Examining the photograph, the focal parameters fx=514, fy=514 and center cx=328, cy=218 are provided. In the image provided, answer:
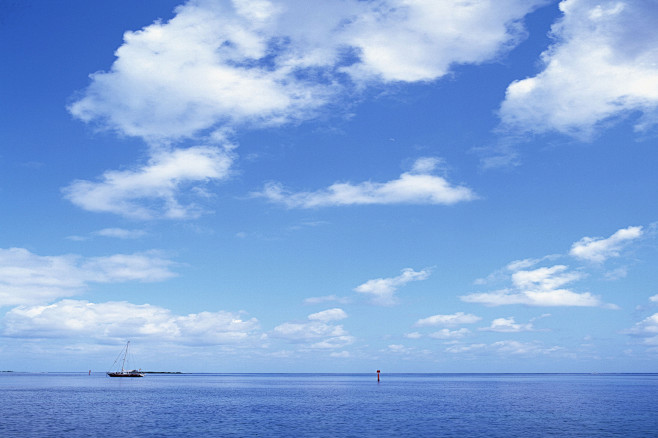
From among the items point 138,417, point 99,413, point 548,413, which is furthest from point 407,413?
point 99,413

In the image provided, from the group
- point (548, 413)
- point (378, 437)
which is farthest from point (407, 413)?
point (378, 437)

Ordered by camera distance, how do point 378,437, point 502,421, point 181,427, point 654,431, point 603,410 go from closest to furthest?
point 378,437
point 654,431
point 181,427
point 502,421
point 603,410

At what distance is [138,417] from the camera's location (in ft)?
278

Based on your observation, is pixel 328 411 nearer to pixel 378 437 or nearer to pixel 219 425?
pixel 219 425

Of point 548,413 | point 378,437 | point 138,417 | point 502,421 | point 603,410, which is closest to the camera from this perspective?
point 378,437

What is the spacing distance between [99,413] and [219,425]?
30450 millimetres

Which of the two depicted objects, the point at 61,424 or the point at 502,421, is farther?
the point at 502,421

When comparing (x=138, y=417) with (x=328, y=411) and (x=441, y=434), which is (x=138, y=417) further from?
(x=441, y=434)

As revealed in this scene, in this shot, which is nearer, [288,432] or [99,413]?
[288,432]

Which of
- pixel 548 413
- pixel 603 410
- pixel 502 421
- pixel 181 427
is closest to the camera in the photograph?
pixel 181 427

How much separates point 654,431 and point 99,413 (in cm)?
8734

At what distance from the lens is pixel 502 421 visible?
79000 mm

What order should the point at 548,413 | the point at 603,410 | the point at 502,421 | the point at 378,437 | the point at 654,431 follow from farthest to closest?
1. the point at 603,410
2. the point at 548,413
3. the point at 502,421
4. the point at 654,431
5. the point at 378,437

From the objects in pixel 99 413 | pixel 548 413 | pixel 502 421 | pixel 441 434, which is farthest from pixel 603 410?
pixel 99 413
